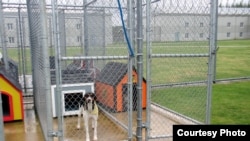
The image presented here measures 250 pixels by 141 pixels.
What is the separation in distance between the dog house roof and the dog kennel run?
3.1 inches

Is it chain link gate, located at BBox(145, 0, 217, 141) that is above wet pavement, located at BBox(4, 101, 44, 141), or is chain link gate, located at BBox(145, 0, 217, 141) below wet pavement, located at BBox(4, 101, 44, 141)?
above

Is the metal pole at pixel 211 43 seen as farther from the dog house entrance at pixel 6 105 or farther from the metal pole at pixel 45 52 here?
the dog house entrance at pixel 6 105

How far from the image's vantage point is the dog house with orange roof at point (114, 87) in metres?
5.57

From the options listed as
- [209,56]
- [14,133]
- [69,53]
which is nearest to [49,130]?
[14,133]

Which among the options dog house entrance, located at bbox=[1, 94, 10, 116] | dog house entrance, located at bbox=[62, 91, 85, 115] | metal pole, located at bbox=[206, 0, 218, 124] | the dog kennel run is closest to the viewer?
the dog kennel run

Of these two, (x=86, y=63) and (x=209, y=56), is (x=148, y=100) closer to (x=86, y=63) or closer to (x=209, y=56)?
(x=209, y=56)

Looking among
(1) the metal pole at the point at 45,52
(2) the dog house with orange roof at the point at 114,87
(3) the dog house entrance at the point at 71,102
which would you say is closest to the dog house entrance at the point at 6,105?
(3) the dog house entrance at the point at 71,102

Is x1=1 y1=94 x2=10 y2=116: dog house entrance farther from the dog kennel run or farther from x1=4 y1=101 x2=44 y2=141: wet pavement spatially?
the dog kennel run

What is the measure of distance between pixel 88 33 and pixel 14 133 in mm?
3086

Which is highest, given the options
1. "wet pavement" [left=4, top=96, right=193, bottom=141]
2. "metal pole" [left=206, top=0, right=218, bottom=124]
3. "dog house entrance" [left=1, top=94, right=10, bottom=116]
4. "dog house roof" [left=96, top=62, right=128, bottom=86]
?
"metal pole" [left=206, top=0, right=218, bottom=124]

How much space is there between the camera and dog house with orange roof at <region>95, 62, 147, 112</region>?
219 inches

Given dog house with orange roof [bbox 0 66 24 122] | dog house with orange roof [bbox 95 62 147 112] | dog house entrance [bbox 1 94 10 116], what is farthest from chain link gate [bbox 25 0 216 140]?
dog house entrance [bbox 1 94 10 116]

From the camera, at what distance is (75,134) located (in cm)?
459

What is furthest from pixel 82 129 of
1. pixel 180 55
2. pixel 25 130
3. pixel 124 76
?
pixel 180 55
